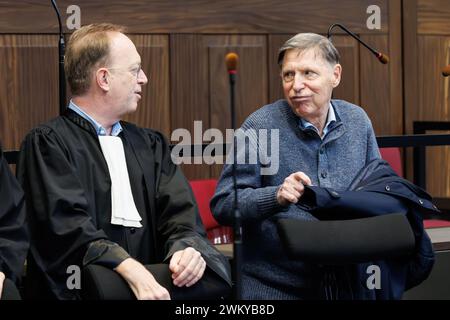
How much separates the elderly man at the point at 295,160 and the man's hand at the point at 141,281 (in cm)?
43

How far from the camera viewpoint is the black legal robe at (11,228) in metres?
2.88

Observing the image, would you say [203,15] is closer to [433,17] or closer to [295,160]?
[433,17]

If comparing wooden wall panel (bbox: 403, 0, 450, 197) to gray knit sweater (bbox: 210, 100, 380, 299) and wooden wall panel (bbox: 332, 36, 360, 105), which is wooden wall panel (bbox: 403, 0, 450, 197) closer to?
wooden wall panel (bbox: 332, 36, 360, 105)

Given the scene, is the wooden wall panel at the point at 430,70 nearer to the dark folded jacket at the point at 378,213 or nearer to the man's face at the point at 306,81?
the man's face at the point at 306,81

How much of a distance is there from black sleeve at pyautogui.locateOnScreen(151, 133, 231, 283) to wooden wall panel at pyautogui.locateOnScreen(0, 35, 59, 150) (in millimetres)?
1777

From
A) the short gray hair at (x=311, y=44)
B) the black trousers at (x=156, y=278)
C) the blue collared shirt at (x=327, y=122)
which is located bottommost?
the black trousers at (x=156, y=278)

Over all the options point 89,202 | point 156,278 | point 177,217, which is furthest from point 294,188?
point 89,202

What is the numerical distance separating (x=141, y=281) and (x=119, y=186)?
16.4 inches

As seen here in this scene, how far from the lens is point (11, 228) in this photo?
2900mm

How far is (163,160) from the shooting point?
11.0ft

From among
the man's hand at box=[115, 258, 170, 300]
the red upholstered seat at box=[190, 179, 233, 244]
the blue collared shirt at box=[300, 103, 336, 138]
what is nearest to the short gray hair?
the blue collared shirt at box=[300, 103, 336, 138]


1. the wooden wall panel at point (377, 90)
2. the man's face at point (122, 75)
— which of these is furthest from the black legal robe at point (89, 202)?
the wooden wall panel at point (377, 90)
